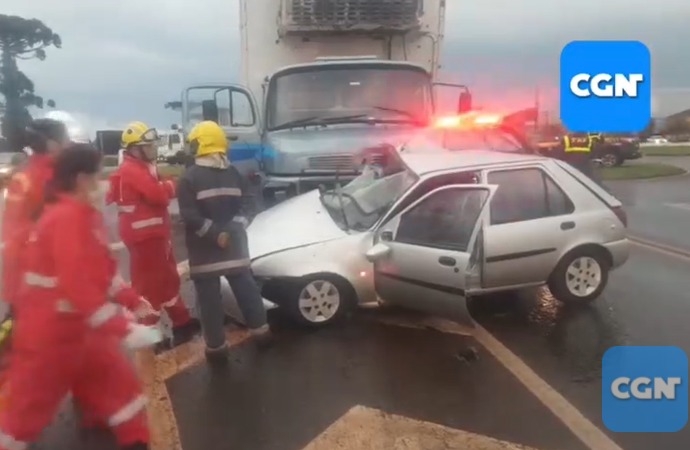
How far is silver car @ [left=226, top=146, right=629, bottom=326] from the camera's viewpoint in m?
6.18

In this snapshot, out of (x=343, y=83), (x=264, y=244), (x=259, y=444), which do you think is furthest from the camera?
(x=343, y=83)

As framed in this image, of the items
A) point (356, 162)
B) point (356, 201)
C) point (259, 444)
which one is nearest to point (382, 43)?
point (356, 162)

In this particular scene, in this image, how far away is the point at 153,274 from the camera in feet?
21.3

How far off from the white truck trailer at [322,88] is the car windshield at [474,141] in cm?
41

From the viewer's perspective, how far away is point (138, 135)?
6254mm

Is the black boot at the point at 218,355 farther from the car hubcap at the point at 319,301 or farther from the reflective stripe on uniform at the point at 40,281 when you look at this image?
the reflective stripe on uniform at the point at 40,281

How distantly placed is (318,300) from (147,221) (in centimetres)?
145

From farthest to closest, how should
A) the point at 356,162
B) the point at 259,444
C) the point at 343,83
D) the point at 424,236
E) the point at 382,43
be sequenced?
the point at 382,43, the point at 343,83, the point at 356,162, the point at 424,236, the point at 259,444

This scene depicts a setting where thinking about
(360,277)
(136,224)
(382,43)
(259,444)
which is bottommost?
(259,444)

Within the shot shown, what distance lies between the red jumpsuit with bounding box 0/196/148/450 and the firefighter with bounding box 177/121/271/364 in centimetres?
208

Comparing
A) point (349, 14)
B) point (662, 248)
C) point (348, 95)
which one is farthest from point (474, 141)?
point (662, 248)

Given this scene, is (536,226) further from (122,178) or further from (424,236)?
(122,178)

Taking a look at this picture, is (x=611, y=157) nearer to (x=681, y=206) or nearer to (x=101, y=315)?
(x=681, y=206)

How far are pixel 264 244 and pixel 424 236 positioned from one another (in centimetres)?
133
